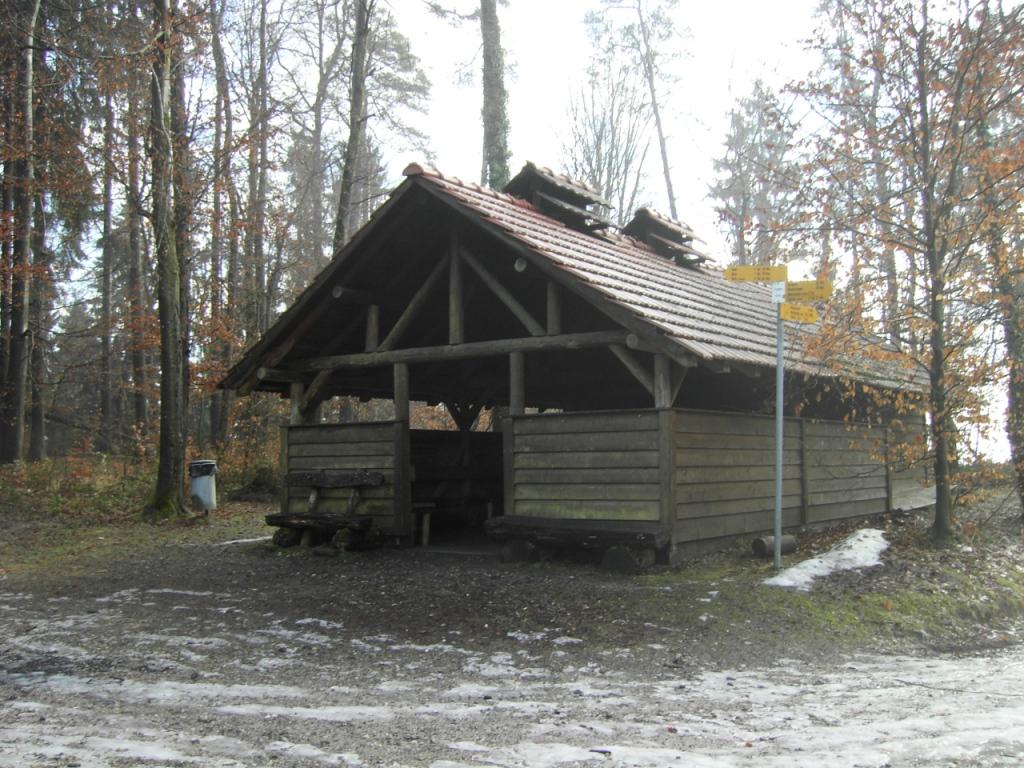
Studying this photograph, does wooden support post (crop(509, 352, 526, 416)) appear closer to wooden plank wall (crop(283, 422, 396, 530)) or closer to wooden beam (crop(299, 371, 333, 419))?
wooden plank wall (crop(283, 422, 396, 530))

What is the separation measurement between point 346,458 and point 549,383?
4.20m

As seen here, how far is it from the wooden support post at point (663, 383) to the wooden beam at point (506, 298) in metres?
1.60

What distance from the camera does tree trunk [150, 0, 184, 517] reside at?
14.6m

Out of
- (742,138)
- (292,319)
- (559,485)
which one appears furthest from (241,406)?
(742,138)

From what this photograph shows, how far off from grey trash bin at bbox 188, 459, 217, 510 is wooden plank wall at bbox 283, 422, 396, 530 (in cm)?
431

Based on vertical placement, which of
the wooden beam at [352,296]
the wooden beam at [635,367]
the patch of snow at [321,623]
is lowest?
the patch of snow at [321,623]

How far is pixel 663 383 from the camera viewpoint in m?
8.84

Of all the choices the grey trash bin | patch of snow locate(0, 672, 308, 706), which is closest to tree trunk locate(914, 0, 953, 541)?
patch of snow locate(0, 672, 308, 706)

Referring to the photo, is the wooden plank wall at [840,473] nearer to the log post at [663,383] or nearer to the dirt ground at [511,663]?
the dirt ground at [511,663]

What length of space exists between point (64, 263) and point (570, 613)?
21258mm

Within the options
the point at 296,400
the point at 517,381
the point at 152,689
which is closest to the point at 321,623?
the point at 152,689

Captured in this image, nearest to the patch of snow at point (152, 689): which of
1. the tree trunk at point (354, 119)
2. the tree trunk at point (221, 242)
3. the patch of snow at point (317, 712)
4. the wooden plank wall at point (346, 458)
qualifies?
the patch of snow at point (317, 712)

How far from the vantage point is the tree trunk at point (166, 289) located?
47.8ft

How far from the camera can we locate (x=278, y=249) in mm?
23031
